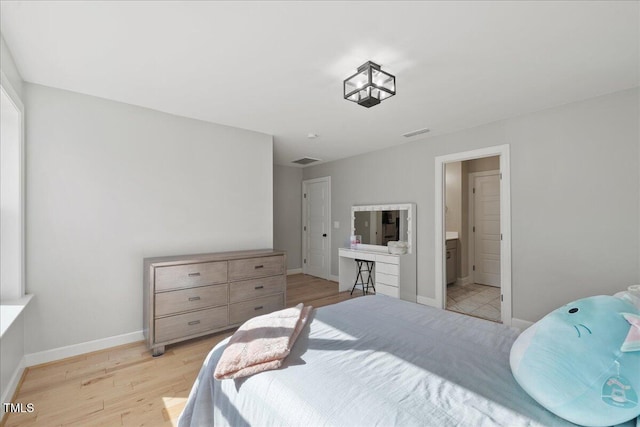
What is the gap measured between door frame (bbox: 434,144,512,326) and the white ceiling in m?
0.59

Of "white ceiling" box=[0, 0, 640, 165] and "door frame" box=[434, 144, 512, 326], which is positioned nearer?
"white ceiling" box=[0, 0, 640, 165]

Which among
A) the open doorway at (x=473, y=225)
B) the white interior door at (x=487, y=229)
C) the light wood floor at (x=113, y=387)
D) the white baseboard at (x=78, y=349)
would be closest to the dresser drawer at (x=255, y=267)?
the light wood floor at (x=113, y=387)

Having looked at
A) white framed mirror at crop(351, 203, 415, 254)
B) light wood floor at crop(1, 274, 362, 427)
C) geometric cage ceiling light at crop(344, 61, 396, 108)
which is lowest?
light wood floor at crop(1, 274, 362, 427)

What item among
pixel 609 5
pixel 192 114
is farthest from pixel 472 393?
pixel 192 114

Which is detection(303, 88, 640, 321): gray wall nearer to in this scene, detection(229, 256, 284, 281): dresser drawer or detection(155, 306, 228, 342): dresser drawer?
detection(229, 256, 284, 281): dresser drawer

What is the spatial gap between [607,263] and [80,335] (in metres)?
5.02

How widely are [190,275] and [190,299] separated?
24cm

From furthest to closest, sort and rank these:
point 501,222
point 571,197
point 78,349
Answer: point 501,222 < point 571,197 < point 78,349

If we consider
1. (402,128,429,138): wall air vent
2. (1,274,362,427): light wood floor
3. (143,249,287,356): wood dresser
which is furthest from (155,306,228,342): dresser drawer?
(402,128,429,138): wall air vent

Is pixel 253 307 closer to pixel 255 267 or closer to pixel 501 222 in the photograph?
pixel 255 267

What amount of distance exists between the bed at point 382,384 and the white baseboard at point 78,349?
1867 millimetres

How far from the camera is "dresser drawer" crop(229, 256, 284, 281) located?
311cm

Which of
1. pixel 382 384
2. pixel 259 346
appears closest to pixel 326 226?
pixel 259 346

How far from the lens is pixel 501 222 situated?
3396 mm
